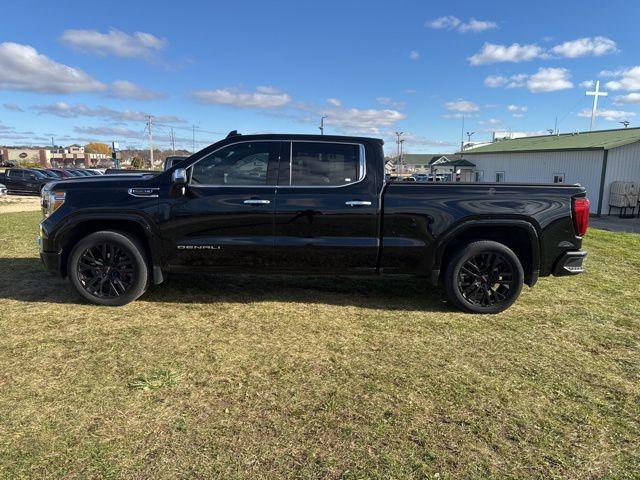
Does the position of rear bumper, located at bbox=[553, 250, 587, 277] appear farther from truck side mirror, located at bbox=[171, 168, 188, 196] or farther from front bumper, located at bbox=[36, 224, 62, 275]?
front bumper, located at bbox=[36, 224, 62, 275]

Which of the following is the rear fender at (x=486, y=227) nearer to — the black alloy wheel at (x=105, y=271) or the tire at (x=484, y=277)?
the tire at (x=484, y=277)

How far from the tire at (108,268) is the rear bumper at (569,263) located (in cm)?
440

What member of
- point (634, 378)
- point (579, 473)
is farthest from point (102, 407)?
point (634, 378)

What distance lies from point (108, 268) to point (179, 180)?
1.27m

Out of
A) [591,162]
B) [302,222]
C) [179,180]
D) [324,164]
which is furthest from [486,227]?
[591,162]

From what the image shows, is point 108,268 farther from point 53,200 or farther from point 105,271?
point 53,200

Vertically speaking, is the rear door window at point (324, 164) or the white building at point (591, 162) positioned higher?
the white building at point (591, 162)

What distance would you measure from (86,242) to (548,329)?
482 cm

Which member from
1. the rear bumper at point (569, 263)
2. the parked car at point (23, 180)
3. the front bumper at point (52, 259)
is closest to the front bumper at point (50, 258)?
the front bumper at point (52, 259)

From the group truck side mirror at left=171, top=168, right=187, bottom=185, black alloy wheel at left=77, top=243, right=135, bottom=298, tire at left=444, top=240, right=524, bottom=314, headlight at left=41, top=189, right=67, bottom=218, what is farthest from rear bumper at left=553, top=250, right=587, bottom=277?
headlight at left=41, top=189, right=67, bottom=218

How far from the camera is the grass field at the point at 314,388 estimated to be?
97.6 inches

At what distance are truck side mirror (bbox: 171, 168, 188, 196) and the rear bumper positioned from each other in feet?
13.2

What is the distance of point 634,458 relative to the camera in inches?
99.7

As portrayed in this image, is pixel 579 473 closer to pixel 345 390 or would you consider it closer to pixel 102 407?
pixel 345 390
